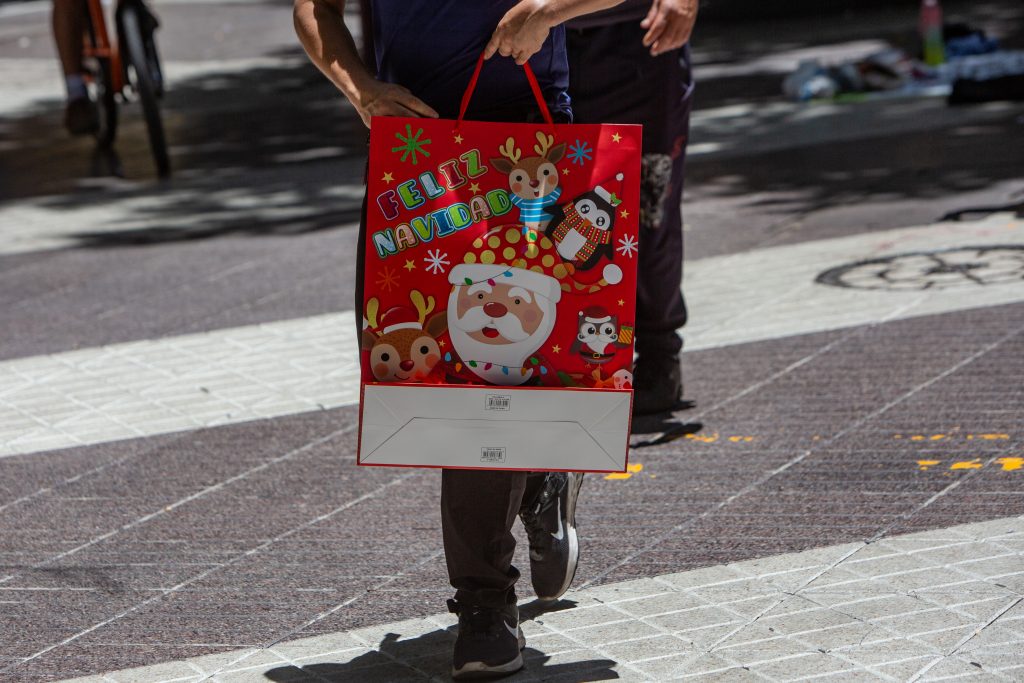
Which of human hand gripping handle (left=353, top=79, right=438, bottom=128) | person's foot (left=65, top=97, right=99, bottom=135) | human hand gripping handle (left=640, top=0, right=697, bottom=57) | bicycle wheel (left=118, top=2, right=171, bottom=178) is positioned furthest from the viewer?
person's foot (left=65, top=97, right=99, bottom=135)

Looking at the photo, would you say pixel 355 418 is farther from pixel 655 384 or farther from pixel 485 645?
pixel 485 645

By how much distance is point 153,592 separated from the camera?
400 cm

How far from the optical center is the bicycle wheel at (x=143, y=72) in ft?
34.3

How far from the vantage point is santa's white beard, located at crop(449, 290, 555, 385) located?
10.5ft

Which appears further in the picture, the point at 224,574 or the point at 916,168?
the point at 916,168

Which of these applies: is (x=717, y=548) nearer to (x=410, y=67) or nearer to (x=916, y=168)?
(x=410, y=67)

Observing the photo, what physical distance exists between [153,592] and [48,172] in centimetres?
801

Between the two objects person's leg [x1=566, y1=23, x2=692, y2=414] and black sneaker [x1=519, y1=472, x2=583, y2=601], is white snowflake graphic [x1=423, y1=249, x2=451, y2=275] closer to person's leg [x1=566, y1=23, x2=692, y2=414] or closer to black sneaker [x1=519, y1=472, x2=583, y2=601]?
black sneaker [x1=519, y1=472, x2=583, y2=601]

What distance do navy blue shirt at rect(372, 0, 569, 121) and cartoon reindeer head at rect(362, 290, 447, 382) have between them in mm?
477

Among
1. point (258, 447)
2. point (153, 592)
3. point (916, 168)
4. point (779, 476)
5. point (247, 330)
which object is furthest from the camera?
point (916, 168)

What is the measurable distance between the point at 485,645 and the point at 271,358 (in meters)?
3.03

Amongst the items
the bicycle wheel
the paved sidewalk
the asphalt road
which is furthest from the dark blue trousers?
the bicycle wheel

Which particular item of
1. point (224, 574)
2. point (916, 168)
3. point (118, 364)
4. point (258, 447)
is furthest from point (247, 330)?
point (916, 168)

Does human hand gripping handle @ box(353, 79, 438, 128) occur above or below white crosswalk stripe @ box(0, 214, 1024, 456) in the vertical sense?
above
